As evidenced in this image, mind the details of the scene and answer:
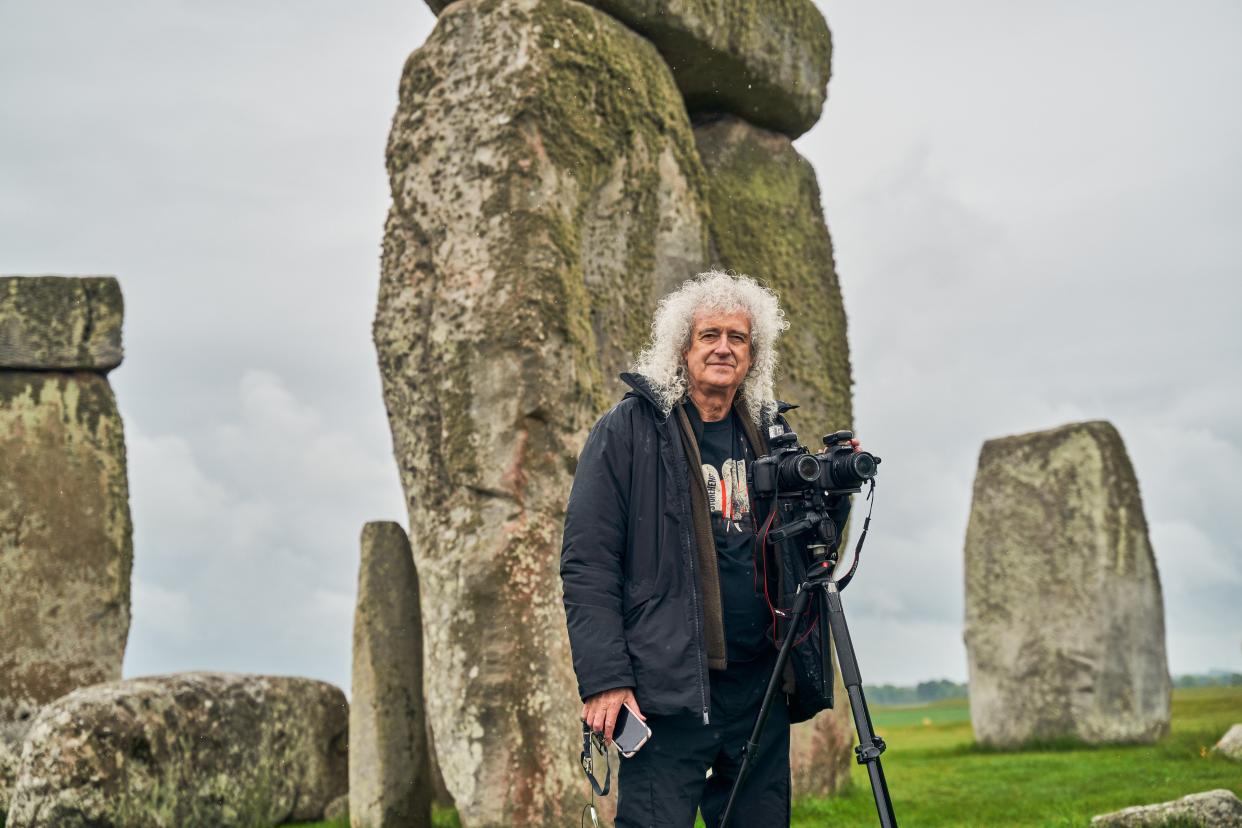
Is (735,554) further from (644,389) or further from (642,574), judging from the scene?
(644,389)

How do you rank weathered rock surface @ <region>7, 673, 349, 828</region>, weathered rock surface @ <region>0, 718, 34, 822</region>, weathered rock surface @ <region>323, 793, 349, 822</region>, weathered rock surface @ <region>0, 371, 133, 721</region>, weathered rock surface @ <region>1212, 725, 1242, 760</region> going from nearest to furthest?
weathered rock surface @ <region>7, 673, 349, 828</region>
weathered rock surface @ <region>323, 793, 349, 822</region>
weathered rock surface @ <region>0, 718, 34, 822</region>
weathered rock surface @ <region>1212, 725, 1242, 760</region>
weathered rock surface @ <region>0, 371, 133, 721</region>

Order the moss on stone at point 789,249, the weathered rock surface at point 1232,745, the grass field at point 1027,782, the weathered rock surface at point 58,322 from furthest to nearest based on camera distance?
1. the weathered rock surface at point 58,322
2. the weathered rock surface at point 1232,745
3. the moss on stone at point 789,249
4. the grass field at point 1027,782

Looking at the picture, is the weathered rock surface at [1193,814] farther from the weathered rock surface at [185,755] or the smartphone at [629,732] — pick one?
the weathered rock surface at [185,755]

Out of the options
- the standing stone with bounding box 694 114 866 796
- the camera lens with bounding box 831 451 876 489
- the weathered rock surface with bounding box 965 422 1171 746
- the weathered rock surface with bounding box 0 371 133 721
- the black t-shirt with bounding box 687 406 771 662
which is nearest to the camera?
the camera lens with bounding box 831 451 876 489

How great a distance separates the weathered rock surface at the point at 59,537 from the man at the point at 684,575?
807cm

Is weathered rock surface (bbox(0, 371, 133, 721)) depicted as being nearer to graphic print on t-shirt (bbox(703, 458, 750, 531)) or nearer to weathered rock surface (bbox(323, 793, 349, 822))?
weathered rock surface (bbox(323, 793, 349, 822))

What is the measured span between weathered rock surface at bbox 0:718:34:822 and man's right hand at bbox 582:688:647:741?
707cm

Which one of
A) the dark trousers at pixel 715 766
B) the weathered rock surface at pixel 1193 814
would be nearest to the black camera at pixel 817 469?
the dark trousers at pixel 715 766

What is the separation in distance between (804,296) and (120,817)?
17.0ft

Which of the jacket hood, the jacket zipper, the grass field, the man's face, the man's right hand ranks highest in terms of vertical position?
the man's face

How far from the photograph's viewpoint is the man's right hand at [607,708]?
3311mm

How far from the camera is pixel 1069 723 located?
1258 cm

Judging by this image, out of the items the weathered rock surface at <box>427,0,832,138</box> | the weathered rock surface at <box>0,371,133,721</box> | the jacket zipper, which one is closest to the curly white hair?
the jacket zipper

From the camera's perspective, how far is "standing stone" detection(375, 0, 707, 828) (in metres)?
6.42
